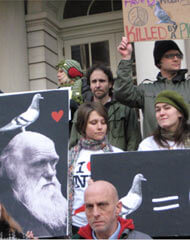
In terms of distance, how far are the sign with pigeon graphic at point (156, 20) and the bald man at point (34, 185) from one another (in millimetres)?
1321

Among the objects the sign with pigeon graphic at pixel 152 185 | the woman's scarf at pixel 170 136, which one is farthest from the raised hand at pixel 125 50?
the sign with pigeon graphic at pixel 152 185

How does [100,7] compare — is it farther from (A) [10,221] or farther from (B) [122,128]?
(A) [10,221]

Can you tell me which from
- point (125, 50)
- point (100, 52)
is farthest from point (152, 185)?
Answer: point (100, 52)

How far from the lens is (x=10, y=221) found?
3.39 m

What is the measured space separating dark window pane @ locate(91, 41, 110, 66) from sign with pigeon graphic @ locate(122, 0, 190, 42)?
17.9ft

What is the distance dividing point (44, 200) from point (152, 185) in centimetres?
76

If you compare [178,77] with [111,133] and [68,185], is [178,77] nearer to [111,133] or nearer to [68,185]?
[111,133]

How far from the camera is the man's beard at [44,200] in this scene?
3.46 meters

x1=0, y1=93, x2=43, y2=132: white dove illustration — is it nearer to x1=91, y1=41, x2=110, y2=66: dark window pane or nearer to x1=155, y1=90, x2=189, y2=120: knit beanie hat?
x1=155, y1=90, x2=189, y2=120: knit beanie hat

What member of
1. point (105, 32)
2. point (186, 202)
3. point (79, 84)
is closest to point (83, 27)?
point (105, 32)

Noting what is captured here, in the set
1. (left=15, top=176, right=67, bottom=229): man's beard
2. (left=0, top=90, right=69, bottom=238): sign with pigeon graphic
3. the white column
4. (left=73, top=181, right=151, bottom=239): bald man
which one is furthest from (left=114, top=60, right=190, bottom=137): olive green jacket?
the white column

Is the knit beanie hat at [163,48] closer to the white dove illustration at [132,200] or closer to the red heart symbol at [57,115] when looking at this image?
the red heart symbol at [57,115]

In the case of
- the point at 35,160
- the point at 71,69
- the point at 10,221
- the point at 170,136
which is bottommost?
the point at 10,221

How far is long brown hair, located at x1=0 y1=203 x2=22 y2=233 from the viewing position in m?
3.26
